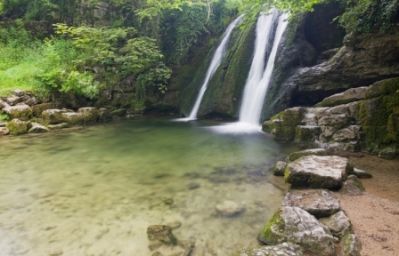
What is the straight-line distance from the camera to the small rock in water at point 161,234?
3.64m

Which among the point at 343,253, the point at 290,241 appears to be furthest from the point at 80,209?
the point at 343,253

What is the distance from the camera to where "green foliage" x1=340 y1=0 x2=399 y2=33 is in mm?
7199

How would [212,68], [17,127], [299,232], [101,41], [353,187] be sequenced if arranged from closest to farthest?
[299,232]
[353,187]
[17,127]
[212,68]
[101,41]

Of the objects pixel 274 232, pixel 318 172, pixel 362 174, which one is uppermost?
pixel 318 172

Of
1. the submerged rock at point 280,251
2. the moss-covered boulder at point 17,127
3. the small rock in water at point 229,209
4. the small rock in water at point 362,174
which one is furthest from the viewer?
the moss-covered boulder at point 17,127

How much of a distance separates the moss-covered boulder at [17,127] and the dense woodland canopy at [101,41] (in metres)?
2.52

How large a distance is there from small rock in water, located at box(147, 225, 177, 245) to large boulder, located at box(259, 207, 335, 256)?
3.19 feet

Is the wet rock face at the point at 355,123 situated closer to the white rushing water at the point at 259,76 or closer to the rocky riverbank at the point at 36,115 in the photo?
the white rushing water at the point at 259,76

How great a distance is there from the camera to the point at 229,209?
445 centimetres

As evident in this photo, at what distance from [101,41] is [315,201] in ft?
40.8

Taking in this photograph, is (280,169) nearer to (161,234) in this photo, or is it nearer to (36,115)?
(161,234)

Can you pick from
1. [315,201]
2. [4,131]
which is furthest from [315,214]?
[4,131]

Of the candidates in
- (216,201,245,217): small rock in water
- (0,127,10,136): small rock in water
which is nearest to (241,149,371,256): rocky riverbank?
(216,201,245,217): small rock in water

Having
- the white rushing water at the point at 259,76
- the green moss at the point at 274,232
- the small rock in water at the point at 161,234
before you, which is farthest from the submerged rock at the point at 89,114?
the green moss at the point at 274,232
